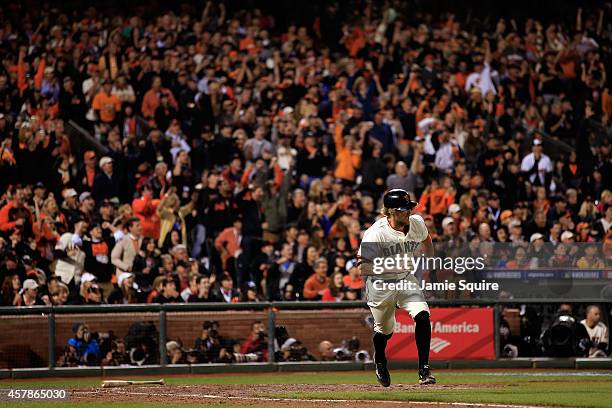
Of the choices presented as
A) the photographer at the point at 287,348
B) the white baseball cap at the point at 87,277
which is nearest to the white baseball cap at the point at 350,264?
the photographer at the point at 287,348

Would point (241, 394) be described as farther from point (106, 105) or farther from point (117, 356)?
point (106, 105)

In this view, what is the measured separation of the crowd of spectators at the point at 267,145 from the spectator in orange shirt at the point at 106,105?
26 mm

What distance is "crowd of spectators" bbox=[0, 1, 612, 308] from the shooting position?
16047 millimetres

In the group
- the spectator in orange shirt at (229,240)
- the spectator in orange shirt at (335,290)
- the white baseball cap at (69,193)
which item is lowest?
the spectator in orange shirt at (335,290)

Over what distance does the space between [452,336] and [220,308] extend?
309 centimetres

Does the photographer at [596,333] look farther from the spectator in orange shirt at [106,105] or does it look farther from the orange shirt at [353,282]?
the spectator in orange shirt at [106,105]

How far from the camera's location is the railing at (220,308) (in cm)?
1459

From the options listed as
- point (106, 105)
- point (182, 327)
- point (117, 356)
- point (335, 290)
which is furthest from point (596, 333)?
point (106, 105)

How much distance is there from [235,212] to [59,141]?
122 inches

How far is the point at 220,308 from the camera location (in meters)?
14.8

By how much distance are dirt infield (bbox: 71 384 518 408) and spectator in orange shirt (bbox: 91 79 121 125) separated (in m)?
7.98

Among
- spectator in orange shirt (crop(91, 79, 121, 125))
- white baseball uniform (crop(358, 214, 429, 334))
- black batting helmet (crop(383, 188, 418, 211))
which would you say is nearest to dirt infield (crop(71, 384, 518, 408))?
white baseball uniform (crop(358, 214, 429, 334))

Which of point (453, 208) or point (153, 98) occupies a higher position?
point (153, 98)

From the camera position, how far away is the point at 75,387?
12477 mm
